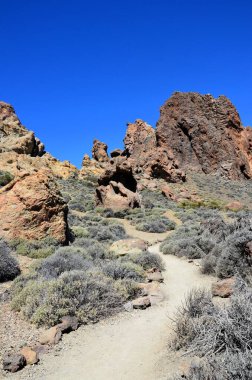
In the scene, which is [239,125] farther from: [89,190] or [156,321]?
[156,321]

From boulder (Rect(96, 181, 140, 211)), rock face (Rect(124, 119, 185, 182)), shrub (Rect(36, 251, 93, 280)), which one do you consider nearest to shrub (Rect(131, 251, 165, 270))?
shrub (Rect(36, 251, 93, 280))

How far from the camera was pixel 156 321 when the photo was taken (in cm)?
663

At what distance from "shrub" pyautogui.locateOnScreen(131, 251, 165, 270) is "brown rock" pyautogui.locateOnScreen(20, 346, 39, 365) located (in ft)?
17.9

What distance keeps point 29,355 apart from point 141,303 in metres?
2.74

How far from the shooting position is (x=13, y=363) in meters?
5.08

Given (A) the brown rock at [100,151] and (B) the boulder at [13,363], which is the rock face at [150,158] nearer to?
(A) the brown rock at [100,151]

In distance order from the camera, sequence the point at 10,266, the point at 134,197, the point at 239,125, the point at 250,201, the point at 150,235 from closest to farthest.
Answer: the point at 10,266, the point at 150,235, the point at 134,197, the point at 250,201, the point at 239,125

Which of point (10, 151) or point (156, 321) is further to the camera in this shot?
point (10, 151)

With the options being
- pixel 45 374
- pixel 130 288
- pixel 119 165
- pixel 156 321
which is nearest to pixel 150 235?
pixel 119 165

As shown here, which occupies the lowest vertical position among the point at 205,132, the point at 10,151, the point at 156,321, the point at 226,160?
the point at 156,321

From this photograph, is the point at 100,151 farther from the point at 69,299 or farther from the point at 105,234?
the point at 69,299

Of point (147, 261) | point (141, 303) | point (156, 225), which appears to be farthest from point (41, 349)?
point (156, 225)

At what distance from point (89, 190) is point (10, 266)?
2787 centimetres

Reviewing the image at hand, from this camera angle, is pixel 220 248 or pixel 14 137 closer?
pixel 220 248
